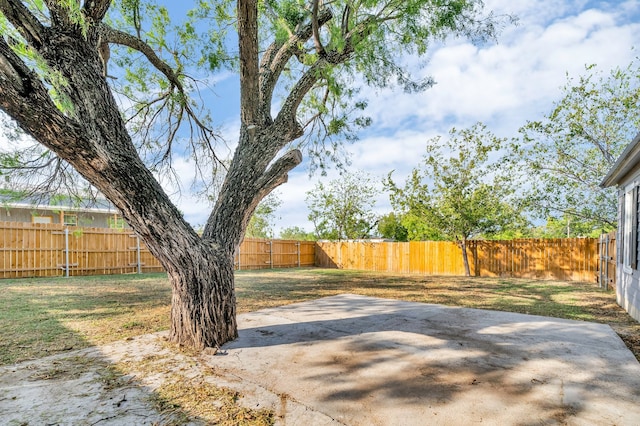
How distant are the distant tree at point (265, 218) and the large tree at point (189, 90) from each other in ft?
44.0

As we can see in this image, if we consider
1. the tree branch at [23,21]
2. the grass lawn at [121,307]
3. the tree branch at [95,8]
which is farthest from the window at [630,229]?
the tree branch at [23,21]

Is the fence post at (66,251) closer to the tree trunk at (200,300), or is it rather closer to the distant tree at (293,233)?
the tree trunk at (200,300)

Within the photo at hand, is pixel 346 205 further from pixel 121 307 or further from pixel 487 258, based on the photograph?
pixel 121 307

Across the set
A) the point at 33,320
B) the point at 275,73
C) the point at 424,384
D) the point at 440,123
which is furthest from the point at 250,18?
the point at 440,123

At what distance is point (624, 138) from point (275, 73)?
464 inches

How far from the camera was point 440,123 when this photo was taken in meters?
12.1

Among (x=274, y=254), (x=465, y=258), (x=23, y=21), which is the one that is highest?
(x=23, y=21)

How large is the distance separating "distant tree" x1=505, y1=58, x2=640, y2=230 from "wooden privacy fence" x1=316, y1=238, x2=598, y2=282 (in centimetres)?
173

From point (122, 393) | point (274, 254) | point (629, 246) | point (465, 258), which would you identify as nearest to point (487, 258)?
point (465, 258)

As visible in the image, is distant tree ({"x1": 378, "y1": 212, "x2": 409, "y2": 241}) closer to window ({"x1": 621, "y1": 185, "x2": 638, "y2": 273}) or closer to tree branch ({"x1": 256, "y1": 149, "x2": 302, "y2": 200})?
window ({"x1": 621, "y1": 185, "x2": 638, "y2": 273})

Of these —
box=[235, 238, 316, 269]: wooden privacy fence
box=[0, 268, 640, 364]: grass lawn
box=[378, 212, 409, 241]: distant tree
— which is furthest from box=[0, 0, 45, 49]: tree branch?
box=[378, 212, 409, 241]: distant tree

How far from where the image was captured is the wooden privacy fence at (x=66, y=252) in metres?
9.51

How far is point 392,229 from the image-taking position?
22203 mm

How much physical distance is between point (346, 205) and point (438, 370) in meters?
15.5
